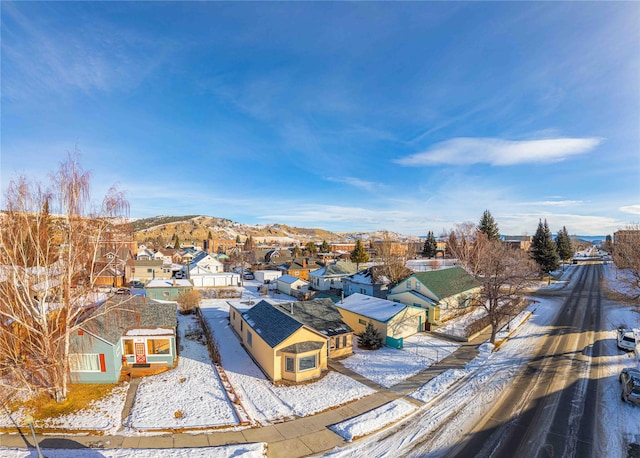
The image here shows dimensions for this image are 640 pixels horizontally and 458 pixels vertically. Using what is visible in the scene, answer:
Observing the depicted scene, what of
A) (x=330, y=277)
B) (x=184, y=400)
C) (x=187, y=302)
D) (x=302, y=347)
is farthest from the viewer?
(x=330, y=277)

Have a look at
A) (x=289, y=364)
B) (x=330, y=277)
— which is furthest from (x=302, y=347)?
(x=330, y=277)

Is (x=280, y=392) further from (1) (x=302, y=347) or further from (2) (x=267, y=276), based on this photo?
(2) (x=267, y=276)

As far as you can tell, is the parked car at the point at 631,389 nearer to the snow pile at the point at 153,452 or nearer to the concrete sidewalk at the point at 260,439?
the concrete sidewalk at the point at 260,439

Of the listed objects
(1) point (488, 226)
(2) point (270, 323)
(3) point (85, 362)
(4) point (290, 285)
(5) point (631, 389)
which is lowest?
(5) point (631, 389)

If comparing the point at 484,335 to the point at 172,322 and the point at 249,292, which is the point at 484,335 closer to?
the point at 172,322

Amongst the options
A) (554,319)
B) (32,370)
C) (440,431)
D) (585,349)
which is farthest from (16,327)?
(554,319)

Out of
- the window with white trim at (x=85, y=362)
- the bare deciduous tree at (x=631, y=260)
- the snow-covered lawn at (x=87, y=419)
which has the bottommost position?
the snow-covered lawn at (x=87, y=419)

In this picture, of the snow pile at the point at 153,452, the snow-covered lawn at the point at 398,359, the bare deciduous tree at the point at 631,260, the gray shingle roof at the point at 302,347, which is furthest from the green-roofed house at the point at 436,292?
the snow pile at the point at 153,452

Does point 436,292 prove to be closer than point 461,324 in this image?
No
